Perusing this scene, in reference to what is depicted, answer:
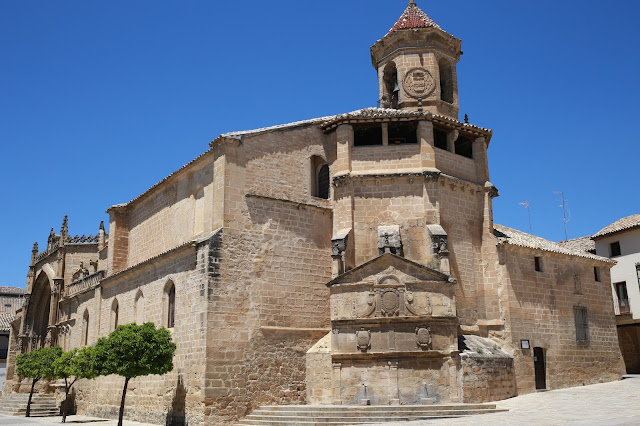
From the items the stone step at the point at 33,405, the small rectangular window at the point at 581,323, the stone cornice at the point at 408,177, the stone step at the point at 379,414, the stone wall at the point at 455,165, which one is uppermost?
the stone wall at the point at 455,165

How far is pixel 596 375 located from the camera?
73.7ft

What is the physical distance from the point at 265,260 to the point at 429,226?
17.9 feet

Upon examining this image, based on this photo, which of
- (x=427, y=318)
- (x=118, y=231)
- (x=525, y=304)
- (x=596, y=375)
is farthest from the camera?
(x=118, y=231)

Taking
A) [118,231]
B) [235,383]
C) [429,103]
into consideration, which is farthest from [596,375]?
[118,231]

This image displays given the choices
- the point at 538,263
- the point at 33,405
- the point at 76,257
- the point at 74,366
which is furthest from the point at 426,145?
the point at 76,257

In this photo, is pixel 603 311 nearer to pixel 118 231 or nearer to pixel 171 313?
pixel 171 313

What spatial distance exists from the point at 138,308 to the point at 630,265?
2360cm

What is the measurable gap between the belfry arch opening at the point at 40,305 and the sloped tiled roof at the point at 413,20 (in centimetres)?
2823

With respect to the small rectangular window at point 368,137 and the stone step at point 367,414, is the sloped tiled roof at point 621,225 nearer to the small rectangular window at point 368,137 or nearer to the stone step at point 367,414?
the small rectangular window at point 368,137

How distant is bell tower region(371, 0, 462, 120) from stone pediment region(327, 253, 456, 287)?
305 inches

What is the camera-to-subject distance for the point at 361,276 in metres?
18.1

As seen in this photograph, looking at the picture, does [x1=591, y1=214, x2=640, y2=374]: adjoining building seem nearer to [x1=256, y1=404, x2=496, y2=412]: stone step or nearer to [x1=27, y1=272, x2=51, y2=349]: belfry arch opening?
[x1=256, y1=404, x2=496, y2=412]: stone step

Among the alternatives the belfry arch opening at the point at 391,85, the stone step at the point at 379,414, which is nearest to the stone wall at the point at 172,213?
the stone step at the point at 379,414

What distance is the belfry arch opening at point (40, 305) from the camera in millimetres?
39312
